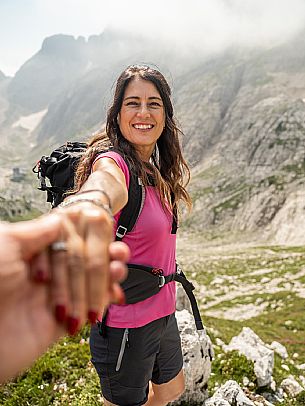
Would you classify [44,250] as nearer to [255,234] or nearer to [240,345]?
[240,345]

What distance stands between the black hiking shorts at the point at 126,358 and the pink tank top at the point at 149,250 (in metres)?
0.13

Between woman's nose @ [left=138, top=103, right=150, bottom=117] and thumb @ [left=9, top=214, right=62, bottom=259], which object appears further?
woman's nose @ [left=138, top=103, right=150, bottom=117]

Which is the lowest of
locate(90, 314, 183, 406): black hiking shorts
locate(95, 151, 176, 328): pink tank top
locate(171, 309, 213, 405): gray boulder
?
locate(171, 309, 213, 405): gray boulder

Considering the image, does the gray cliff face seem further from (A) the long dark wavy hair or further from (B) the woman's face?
(B) the woman's face

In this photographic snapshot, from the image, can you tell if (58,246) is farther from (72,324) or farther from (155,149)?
(155,149)

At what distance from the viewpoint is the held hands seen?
163 cm

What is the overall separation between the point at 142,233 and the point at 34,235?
2.36 metres

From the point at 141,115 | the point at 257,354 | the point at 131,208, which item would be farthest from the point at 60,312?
the point at 257,354

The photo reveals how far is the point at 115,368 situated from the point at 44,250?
3109 mm

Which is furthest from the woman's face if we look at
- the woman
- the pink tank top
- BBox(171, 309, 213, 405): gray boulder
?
BBox(171, 309, 213, 405): gray boulder

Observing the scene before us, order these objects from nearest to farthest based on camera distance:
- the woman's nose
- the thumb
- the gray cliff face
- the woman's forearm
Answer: the thumb, the woman's forearm, the woman's nose, the gray cliff face

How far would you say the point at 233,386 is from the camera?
7.15 m

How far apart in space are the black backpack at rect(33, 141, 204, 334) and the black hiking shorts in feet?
0.74

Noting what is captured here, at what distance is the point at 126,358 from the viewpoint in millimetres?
4328
